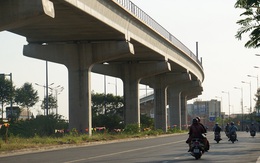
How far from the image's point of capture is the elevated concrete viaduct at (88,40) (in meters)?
31.4

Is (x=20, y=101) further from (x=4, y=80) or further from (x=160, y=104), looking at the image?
(x=160, y=104)

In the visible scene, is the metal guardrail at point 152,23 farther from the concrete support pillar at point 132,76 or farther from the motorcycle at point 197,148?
the motorcycle at point 197,148

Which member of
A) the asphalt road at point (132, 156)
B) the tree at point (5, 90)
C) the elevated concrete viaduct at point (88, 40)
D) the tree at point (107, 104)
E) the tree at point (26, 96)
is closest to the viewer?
the asphalt road at point (132, 156)

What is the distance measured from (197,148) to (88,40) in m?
27.1

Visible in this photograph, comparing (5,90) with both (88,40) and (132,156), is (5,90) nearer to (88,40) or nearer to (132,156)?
(88,40)

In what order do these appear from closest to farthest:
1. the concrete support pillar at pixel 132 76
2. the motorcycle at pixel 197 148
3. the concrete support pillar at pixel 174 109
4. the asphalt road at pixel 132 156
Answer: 1. the asphalt road at pixel 132 156
2. the motorcycle at pixel 197 148
3. the concrete support pillar at pixel 132 76
4. the concrete support pillar at pixel 174 109

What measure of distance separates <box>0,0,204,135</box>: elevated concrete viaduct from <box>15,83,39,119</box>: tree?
95152 millimetres

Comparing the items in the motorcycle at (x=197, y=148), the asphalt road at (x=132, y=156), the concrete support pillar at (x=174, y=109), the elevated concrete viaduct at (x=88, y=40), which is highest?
the elevated concrete viaduct at (x=88, y=40)

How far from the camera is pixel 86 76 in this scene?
48812 millimetres

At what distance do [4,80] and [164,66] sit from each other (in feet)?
253

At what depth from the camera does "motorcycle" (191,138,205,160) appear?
22.8 metres

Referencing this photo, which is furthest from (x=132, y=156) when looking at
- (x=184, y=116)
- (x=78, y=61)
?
(x=184, y=116)

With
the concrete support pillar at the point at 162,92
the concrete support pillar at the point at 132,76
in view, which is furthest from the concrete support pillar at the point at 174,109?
the concrete support pillar at the point at 132,76

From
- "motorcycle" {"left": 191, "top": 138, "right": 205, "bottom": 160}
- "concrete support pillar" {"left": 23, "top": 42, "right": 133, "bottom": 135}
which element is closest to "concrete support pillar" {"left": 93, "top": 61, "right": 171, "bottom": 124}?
"concrete support pillar" {"left": 23, "top": 42, "right": 133, "bottom": 135}
